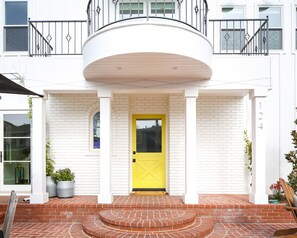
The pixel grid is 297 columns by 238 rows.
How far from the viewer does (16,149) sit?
7422 mm

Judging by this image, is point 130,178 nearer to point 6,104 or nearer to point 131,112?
point 131,112

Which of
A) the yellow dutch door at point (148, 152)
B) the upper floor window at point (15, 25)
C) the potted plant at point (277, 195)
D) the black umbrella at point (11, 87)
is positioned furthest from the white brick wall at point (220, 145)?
the upper floor window at point (15, 25)

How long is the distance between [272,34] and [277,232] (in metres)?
5.47

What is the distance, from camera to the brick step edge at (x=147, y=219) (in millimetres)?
4941

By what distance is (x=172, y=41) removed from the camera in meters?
4.71

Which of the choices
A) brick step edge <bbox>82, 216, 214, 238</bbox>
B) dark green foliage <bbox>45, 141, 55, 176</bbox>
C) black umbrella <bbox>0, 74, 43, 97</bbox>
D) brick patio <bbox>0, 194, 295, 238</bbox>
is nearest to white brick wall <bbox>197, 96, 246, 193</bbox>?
brick patio <bbox>0, 194, 295, 238</bbox>

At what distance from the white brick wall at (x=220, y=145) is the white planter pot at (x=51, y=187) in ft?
12.2

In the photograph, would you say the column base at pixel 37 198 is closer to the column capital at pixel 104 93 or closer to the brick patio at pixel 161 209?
the brick patio at pixel 161 209

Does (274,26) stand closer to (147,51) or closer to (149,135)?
(149,135)

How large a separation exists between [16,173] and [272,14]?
8670mm

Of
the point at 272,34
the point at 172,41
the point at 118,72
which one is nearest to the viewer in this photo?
the point at 172,41

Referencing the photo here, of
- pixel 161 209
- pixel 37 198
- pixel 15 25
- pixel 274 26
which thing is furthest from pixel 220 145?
pixel 15 25

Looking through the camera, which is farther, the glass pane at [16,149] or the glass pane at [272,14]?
the glass pane at [272,14]

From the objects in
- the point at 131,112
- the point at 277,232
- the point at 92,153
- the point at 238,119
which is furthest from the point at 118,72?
the point at 277,232
